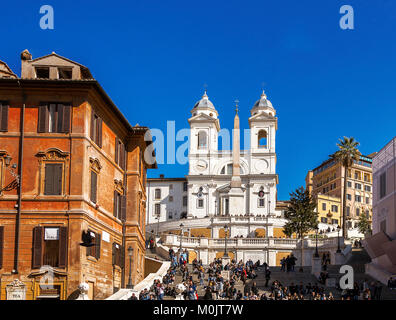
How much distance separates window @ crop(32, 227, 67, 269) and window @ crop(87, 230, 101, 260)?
1.62m

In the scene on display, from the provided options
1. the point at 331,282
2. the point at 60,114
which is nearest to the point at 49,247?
the point at 60,114

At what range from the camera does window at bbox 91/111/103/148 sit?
37.6m

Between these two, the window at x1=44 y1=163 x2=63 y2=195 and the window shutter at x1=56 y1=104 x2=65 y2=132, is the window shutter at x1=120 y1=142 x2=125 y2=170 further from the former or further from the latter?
the window at x1=44 y1=163 x2=63 y2=195

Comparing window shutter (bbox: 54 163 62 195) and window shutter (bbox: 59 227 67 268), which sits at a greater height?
window shutter (bbox: 54 163 62 195)

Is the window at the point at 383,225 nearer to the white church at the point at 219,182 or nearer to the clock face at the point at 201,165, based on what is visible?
the white church at the point at 219,182

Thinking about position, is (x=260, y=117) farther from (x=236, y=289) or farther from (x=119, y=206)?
(x=119, y=206)

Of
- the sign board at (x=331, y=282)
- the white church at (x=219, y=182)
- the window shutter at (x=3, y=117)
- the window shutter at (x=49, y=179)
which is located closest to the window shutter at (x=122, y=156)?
the window shutter at (x=49, y=179)

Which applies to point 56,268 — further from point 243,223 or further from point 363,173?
point 363,173

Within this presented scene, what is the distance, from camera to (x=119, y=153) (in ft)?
142

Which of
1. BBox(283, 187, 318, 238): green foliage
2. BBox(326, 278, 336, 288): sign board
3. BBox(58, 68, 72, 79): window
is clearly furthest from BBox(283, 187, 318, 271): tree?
BBox(58, 68, 72, 79): window

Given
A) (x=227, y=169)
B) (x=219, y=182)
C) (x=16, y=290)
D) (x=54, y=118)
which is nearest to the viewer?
(x=16, y=290)

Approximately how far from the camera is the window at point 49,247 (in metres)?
34.7

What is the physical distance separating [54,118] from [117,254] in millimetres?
9625
